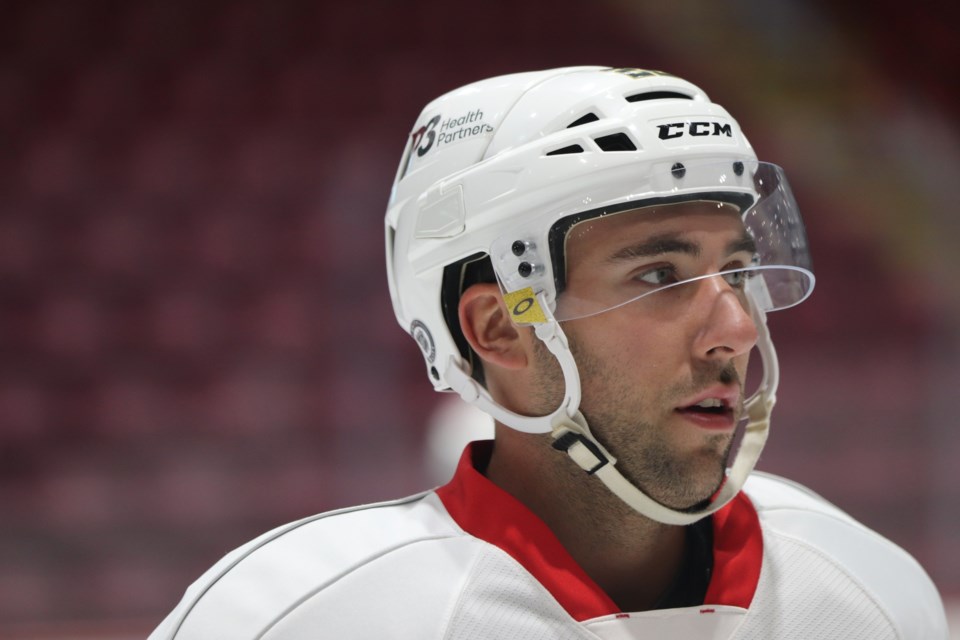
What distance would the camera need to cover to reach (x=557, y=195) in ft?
3.79

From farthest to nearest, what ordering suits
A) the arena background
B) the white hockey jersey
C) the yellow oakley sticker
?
the arena background
the yellow oakley sticker
the white hockey jersey

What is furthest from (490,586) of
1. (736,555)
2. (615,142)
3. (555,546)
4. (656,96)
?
(656,96)

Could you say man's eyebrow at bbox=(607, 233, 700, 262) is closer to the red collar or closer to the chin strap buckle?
the chin strap buckle

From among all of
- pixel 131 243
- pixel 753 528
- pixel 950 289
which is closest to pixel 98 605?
pixel 131 243

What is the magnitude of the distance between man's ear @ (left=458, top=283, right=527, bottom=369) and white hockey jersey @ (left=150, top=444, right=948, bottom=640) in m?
0.15

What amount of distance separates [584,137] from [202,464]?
263 centimetres

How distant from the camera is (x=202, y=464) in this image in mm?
3438

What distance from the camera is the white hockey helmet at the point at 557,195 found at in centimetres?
115

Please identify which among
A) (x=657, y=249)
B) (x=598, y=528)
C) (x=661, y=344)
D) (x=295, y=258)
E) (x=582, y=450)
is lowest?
(x=295, y=258)

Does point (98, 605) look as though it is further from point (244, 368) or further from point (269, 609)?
point (269, 609)

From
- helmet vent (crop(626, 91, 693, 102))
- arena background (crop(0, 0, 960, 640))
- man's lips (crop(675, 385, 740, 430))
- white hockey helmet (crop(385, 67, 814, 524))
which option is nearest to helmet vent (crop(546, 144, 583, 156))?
white hockey helmet (crop(385, 67, 814, 524))

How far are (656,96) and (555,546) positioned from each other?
1.95ft

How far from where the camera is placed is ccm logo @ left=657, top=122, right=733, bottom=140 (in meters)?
1.18

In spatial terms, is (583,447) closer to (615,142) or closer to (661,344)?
(661,344)
